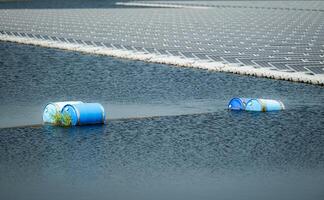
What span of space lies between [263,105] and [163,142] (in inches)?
74.6

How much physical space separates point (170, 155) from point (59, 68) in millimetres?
6004

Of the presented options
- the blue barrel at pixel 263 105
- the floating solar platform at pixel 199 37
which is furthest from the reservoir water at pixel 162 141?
the floating solar platform at pixel 199 37

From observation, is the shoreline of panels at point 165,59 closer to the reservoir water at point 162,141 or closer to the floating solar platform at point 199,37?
the floating solar platform at point 199,37

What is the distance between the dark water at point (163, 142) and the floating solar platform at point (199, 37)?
155cm

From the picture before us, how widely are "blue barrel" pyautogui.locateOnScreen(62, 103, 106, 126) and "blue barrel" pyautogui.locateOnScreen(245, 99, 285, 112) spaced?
1.65 metres

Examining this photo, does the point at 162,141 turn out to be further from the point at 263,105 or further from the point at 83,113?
the point at 263,105

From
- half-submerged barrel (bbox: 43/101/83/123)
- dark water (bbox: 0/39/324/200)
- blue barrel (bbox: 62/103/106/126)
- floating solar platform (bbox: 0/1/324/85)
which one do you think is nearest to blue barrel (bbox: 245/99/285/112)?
dark water (bbox: 0/39/324/200)

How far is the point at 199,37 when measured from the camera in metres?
17.4

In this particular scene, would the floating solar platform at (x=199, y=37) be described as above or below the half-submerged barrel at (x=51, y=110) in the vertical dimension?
above

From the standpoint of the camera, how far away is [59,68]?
475 inches

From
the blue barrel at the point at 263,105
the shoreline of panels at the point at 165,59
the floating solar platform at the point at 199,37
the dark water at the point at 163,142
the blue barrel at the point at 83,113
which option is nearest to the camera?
the dark water at the point at 163,142

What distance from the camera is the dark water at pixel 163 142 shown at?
210 inches

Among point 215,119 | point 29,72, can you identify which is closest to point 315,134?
point 215,119

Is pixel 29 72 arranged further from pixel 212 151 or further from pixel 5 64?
pixel 212 151
